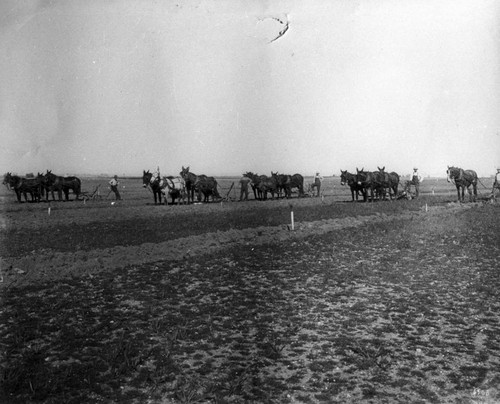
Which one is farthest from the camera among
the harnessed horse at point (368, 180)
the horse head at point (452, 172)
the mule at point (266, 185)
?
the mule at point (266, 185)

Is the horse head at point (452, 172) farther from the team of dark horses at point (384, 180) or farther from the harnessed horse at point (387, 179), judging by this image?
the harnessed horse at point (387, 179)

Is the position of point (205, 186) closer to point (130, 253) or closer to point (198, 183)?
point (198, 183)

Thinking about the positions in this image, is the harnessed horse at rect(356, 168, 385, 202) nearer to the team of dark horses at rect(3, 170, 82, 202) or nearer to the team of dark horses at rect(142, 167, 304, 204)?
the team of dark horses at rect(142, 167, 304, 204)

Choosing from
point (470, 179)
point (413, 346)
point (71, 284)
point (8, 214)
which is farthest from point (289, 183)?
point (413, 346)

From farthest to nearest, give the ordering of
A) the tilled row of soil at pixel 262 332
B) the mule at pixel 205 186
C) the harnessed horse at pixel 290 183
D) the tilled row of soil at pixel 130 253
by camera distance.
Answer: the harnessed horse at pixel 290 183 → the mule at pixel 205 186 → the tilled row of soil at pixel 130 253 → the tilled row of soil at pixel 262 332

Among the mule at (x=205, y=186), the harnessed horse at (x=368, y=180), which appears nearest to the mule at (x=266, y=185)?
the mule at (x=205, y=186)

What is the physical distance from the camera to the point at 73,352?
21.6ft

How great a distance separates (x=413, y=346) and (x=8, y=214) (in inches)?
1019

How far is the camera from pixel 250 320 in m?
8.05

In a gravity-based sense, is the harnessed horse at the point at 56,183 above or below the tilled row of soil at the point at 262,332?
above

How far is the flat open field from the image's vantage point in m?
5.61

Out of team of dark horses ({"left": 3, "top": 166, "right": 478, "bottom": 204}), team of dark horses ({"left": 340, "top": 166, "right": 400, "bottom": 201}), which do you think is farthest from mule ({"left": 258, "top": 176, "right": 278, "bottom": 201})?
team of dark horses ({"left": 340, "top": 166, "right": 400, "bottom": 201})

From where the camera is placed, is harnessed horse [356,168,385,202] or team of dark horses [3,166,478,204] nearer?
team of dark horses [3,166,478,204]

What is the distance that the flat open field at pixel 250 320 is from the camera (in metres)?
5.61
